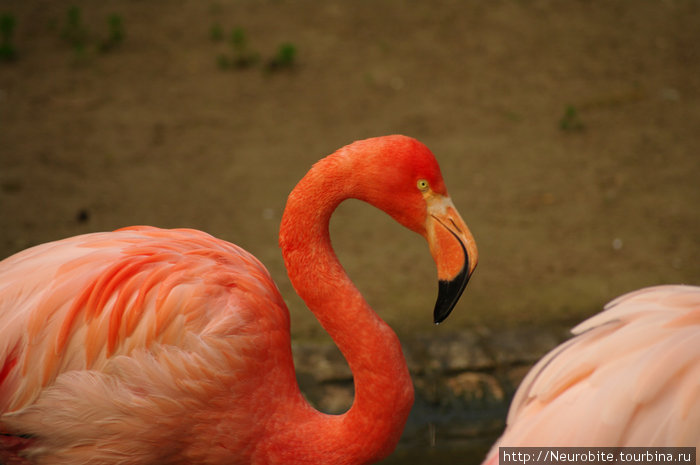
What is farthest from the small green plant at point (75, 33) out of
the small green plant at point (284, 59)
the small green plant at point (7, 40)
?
the small green plant at point (284, 59)

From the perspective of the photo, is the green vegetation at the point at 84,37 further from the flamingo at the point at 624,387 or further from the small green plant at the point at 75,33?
the flamingo at the point at 624,387

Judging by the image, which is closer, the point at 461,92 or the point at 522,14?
the point at 461,92

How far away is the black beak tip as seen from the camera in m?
2.63

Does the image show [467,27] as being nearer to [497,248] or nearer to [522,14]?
[522,14]

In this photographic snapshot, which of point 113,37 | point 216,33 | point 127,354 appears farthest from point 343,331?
point 113,37

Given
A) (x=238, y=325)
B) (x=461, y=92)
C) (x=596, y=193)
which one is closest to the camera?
(x=238, y=325)

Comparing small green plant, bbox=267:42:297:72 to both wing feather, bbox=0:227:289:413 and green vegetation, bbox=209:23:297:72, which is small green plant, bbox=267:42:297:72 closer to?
green vegetation, bbox=209:23:297:72

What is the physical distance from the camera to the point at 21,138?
615cm

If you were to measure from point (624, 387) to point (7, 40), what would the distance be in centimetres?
703

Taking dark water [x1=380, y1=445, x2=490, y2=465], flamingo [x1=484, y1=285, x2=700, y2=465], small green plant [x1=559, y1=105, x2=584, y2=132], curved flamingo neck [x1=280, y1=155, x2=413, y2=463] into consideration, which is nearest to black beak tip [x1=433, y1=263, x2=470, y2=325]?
curved flamingo neck [x1=280, y1=155, x2=413, y2=463]

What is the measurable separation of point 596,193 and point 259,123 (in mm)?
2949

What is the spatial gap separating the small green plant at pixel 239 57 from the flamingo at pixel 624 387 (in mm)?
5748

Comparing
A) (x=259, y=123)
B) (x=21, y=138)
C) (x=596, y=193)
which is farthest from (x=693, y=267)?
(x=21, y=138)

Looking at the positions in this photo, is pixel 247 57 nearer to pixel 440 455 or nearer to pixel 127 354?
pixel 440 455
